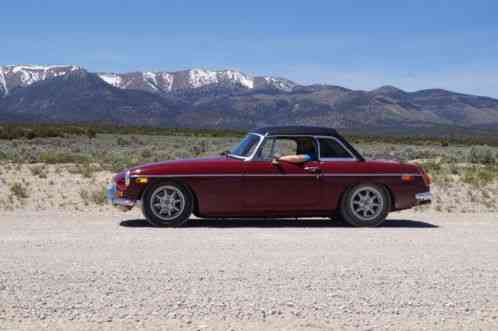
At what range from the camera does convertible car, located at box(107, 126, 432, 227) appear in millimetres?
10562

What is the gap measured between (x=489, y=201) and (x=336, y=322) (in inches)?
474

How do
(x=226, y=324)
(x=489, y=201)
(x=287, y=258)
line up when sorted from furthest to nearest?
(x=489, y=201) < (x=287, y=258) < (x=226, y=324)

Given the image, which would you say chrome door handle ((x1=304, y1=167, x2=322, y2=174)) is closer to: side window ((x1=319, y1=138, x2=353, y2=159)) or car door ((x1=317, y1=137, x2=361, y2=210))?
car door ((x1=317, y1=137, x2=361, y2=210))

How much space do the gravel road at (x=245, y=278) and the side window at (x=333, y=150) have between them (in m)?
1.20

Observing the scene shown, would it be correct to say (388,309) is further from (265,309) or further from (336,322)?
(265,309)

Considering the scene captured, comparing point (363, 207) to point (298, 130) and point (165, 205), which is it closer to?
point (298, 130)

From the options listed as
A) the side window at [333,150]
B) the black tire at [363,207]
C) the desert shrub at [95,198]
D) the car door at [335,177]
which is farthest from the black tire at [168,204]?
the desert shrub at [95,198]

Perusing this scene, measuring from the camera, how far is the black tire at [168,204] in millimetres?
10531

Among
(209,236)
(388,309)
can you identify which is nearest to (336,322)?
(388,309)

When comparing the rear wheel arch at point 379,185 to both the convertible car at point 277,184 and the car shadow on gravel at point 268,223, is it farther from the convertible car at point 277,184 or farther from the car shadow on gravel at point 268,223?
the car shadow on gravel at point 268,223

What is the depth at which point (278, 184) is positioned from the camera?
35.1ft

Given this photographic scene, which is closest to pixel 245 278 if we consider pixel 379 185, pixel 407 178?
pixel 379 185

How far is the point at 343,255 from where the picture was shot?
26.6ft

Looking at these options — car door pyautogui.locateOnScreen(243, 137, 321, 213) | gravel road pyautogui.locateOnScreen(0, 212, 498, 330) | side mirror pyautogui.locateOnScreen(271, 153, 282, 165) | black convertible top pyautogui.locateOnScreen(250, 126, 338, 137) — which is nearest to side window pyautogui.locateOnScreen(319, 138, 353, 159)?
black convertible top pyautogui.locateOnScreen(250, 126, 338, 137)
